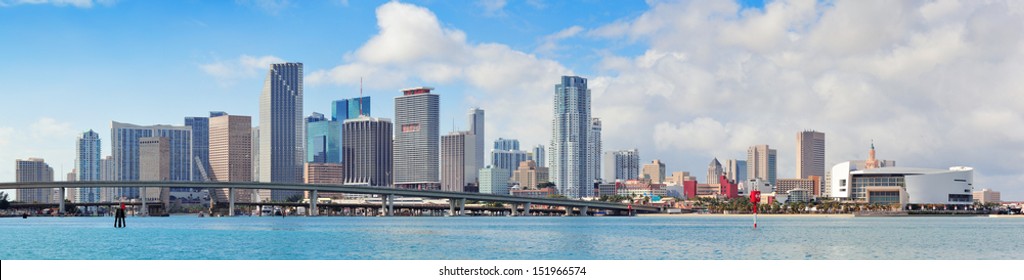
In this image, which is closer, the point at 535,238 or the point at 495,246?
the point at 495,246

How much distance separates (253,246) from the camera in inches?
3290
